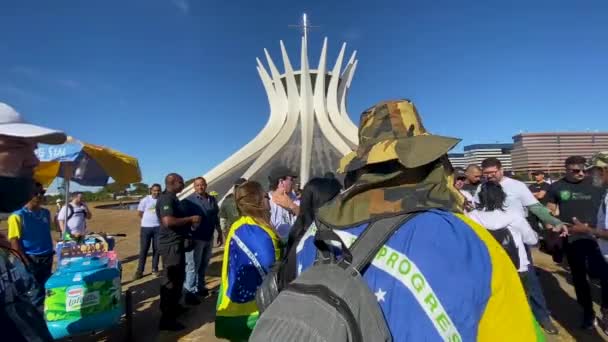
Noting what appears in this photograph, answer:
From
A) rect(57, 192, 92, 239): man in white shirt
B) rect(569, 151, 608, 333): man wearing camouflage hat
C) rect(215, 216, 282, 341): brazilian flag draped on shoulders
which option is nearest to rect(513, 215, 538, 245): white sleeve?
rect(569, 151, 608, 333): man wearing camouflage hat

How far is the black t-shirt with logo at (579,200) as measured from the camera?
3.80 meters

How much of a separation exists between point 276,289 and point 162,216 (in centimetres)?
313

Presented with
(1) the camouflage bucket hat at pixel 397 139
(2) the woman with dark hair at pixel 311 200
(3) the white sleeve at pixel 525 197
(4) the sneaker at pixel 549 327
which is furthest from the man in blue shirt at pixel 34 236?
(4) the sneaker at pixel 549 327

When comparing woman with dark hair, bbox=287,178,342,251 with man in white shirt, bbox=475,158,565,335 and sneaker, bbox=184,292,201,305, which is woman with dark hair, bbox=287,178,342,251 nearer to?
man in white shirt, bbox=475,158,565,335

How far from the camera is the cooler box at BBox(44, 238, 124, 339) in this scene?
110 inches

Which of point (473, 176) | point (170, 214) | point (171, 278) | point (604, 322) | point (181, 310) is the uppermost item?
point (473, 176)

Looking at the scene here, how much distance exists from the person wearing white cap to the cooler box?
2.06 meters

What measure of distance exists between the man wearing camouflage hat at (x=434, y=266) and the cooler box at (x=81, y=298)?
2.85m

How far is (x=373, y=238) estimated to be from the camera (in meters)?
0.78

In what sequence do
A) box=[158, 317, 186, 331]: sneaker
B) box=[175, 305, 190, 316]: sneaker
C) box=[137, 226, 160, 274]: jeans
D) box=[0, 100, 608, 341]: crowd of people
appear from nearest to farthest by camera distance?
box=[0, 100, 608, 341]: crowd of people → box=[158, 317, 186, 331]: sneaker → box=[175, 305, 190, 316]: sneaker → box=[137, 226, 160, 274]: jeans

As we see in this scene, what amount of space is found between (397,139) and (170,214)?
→ 3592 millimetres

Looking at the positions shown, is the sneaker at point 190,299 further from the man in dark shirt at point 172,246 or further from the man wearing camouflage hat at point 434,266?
the man wearing camouflage hat at point 434,266

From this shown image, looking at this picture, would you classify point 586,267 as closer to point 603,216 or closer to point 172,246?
point 603,216

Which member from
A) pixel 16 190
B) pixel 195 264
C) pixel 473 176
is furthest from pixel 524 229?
pixel 195 264
